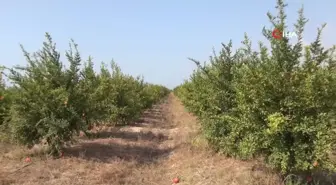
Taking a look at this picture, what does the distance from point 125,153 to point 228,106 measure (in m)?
3.17

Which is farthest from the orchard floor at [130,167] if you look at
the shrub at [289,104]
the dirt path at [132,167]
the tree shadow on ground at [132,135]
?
the tree shadow on ground at [132,135]

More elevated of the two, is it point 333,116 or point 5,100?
point 5,100

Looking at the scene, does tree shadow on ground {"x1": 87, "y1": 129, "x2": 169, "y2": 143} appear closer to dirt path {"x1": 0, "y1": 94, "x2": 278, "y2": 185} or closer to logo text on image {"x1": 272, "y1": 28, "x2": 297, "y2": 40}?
dirt path {"x1": 0, "y1": 94, "x2": 278, "y2": 185}

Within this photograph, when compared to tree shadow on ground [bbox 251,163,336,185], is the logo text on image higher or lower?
higher

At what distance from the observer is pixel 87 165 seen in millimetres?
8789

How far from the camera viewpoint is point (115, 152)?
34.6 feet

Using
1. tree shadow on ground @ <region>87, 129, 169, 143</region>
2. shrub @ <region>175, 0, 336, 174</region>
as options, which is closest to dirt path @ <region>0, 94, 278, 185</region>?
shrub @ <region>175, 0, 336, 174</region>

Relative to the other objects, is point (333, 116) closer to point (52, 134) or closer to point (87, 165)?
point (87, 165)

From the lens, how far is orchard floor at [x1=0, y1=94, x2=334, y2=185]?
758cm

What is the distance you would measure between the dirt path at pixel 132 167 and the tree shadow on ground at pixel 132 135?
139cm

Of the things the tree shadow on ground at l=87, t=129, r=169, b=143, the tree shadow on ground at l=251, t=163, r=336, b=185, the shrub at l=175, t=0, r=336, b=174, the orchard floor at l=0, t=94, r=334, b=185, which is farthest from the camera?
the tree shadow on ground at l=87, t=129, r=169, b=143

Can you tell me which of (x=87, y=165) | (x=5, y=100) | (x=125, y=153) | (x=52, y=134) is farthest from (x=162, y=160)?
(x=5, y=100)

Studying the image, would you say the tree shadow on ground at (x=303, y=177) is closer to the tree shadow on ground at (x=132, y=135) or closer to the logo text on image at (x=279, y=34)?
the logo text on image at (x=279, y=34)

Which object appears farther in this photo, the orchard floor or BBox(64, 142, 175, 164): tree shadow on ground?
BBox(64, 142, 175, 164): tree shadow on ground
